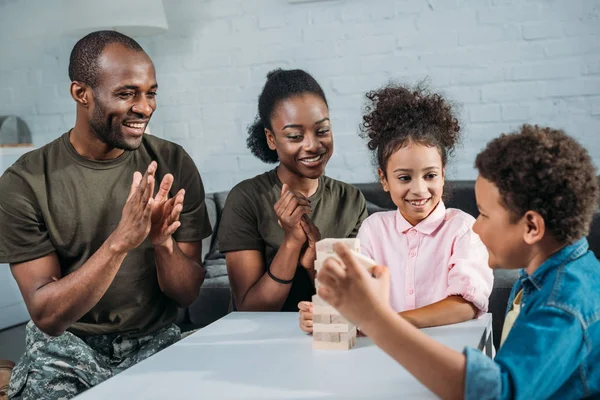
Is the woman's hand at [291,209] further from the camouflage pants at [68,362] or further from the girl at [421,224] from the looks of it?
the camouflage pants at [68,362]

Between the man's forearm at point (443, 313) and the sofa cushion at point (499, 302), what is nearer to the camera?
the man's forearm at point (443, 313)

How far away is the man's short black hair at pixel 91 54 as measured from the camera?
1.83 m

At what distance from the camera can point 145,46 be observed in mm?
4039

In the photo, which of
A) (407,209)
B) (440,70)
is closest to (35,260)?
(407,209)

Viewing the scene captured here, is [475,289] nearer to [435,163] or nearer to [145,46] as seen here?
[435,163]

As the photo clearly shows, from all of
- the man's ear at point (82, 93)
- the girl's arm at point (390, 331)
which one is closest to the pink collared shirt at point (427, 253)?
the girl's arm at point (390, 331)

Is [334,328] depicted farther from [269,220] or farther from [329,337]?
[269,220]

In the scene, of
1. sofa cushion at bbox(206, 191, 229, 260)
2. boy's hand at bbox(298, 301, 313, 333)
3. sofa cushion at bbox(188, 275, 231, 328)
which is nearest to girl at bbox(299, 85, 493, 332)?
boy's hand at bbox(298, 301, 313, 333)

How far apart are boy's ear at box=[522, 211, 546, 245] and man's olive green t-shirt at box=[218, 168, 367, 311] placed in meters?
0.87

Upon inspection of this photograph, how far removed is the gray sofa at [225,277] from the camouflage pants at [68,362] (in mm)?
1018

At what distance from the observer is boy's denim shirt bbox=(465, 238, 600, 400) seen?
39.3 inches

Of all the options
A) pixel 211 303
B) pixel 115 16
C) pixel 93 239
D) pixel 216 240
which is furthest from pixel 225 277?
pixel 115 16

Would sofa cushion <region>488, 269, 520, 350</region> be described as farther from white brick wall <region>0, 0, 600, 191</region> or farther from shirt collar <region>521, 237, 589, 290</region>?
shirt collar <region>521, 237, 589, 290</region>

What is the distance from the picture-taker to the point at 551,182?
1101mm
